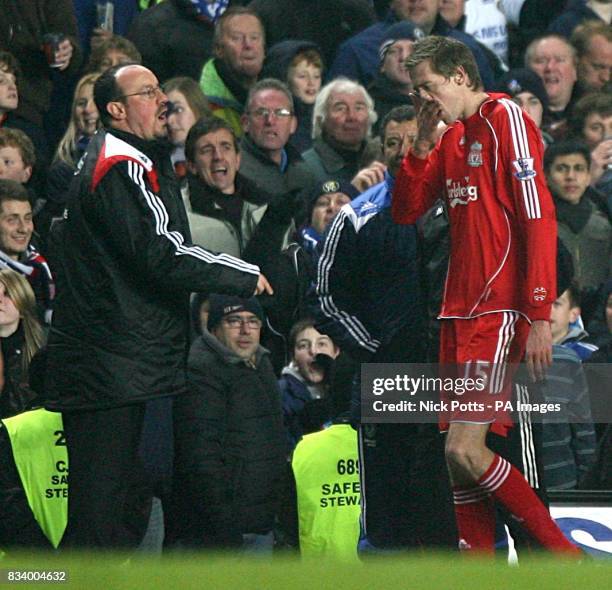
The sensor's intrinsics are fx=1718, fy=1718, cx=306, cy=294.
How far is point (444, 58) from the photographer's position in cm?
648

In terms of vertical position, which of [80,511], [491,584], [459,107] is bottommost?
A: [491,584]

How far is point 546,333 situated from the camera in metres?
6.17

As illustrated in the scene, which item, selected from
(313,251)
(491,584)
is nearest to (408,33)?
(313,251)

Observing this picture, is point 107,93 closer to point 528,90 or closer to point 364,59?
point 364,59

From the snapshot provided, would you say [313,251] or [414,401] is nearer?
[414,401]

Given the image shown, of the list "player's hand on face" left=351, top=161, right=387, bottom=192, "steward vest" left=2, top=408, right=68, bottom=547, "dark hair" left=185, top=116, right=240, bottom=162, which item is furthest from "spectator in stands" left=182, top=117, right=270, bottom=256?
"steward vest" left=2, top=408, right=68, bottom=547

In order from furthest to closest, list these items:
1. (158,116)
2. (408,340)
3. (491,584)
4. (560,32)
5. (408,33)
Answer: (560,32), (408,33), (408,340), (158,116), (491,584)

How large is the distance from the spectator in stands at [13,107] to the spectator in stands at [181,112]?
728mm

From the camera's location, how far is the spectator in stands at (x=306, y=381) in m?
8.12

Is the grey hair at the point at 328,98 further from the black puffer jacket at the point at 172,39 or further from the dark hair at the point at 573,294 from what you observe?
the dark hair at the point at 573,294

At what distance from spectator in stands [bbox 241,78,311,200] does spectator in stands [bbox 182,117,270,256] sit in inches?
25.6

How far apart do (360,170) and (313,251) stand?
0.98m

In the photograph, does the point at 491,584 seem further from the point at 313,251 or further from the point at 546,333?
the point at 313,251

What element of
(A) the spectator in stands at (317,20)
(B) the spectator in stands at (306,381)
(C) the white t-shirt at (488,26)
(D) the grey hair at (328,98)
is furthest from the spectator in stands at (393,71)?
(B) the spectator in stands at (306,381)
